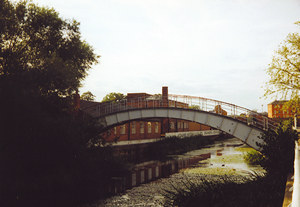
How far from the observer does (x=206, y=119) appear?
2059cm

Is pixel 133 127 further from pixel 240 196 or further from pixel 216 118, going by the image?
pixel 240 196

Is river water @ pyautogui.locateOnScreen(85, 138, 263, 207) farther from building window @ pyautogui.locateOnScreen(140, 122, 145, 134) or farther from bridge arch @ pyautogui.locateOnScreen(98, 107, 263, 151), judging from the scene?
building window @ pyautogui.locateOnScreen(140, 122, 145, 134)

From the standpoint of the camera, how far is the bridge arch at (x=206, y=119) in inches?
713

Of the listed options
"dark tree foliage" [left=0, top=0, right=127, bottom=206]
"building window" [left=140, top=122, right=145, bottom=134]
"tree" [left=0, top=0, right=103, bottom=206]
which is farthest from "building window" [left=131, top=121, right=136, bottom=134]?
"tree" [left=0, top=0, right=103, bottom=206]

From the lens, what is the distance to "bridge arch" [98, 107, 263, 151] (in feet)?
59.4

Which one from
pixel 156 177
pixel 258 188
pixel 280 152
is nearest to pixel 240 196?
pixel 258 188

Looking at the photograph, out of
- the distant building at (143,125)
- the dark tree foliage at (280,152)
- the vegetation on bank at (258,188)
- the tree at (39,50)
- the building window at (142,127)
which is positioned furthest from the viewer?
the building window at (142,127)

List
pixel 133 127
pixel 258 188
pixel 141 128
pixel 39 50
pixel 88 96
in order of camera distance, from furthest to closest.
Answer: pixel 88 96
pixel 141 128
pixel 133 127
pixel 39 50
pixel 258 188

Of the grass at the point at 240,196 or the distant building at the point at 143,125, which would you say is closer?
the grass at the point at 240,196

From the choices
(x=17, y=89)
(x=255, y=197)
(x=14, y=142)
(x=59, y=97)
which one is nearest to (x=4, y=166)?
(x=14, y=142)

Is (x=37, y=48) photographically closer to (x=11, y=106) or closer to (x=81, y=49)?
(x=81, y=49)

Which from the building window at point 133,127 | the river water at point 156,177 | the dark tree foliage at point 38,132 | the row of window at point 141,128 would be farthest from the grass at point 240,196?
the building window at point 133,127

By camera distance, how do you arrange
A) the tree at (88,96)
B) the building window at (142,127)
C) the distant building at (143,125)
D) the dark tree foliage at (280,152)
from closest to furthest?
the dark tree foliage at (280,152) → the distant building at (143,125) → the building window at (142,127) → the tree at (88,96)

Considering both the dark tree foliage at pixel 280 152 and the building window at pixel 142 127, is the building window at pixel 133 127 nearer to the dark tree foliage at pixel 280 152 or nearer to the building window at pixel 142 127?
the building window at pixel 142 127
